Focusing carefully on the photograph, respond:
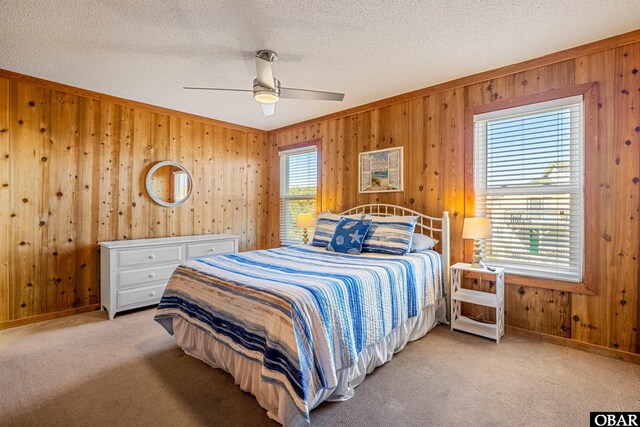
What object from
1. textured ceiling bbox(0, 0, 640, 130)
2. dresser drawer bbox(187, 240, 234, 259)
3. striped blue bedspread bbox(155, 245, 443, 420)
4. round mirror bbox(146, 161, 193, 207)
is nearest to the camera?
striped blue bedspread bbox(155, 245, 443, 420)

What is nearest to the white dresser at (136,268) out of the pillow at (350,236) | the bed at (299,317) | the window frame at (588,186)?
the bed at (299,317)

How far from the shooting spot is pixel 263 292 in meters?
1.85

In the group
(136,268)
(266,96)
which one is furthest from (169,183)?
(266,96)

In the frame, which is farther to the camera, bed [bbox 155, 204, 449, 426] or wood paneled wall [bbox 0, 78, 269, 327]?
wood paneled wall [bbox 0, 78, 269, 327]

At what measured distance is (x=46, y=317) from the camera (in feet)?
10.9

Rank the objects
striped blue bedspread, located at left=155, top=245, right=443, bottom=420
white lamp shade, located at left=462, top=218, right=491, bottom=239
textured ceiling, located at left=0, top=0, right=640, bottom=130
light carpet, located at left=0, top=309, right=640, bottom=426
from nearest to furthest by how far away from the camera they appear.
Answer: striped blue bedspread, located at left=155, top=245, right=443, bottom=420
light carpet, located at left=0, top=309, right=640, bottom=426
textured ceiling, located at left=0, top=0, right=640, bottom=130
white lamp shade, located at left=462, top=218, right=491, bottom=239

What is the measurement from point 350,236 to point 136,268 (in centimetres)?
242

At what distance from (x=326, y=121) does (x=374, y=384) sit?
350cm

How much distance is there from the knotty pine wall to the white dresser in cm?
254

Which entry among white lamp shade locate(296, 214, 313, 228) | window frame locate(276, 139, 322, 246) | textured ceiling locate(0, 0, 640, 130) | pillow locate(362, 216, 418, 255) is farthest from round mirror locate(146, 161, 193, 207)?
pillow locate(362, 216, 418, 255)

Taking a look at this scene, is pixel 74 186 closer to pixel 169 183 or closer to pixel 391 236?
pixel 169 183

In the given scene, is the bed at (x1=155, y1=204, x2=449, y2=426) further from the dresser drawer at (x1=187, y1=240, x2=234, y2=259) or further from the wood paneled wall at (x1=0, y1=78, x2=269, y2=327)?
the wood paneled wall at (x1=0, y1=78, x2=269, y2=327)

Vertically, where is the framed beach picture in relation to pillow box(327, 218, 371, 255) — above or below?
above

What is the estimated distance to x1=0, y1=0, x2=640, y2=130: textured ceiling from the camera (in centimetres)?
209
